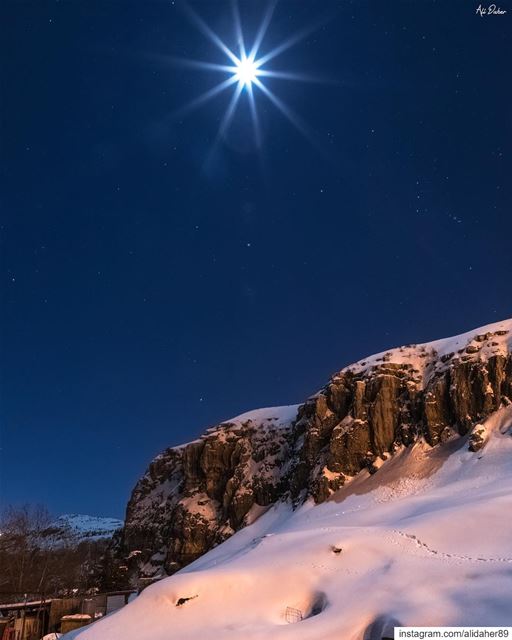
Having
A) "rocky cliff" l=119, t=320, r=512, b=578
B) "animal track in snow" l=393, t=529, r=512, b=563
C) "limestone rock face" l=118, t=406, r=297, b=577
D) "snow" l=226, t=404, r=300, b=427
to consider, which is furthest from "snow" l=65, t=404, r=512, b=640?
"snow" l=226, t=404, r=300, b=427

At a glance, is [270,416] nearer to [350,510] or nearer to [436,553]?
[350,510]

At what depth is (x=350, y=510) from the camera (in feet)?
185

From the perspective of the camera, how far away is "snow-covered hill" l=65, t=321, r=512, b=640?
1614 cm

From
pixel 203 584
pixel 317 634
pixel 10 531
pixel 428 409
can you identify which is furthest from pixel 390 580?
pixel 10 531

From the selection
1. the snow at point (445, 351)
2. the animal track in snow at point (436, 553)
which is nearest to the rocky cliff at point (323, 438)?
the snow at point (445, 351)

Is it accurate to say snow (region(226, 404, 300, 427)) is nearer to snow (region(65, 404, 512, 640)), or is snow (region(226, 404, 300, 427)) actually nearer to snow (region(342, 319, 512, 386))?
snow (region(342, 319, 512, 386))

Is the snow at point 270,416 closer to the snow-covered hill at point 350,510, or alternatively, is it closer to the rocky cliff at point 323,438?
Answer: the rocky cliff at point 323,438

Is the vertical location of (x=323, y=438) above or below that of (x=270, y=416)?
below

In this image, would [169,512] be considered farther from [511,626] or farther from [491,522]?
[511,626]

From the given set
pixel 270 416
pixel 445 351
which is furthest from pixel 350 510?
pixel 270 416

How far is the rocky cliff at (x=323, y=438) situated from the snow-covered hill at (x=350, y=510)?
0.22 m

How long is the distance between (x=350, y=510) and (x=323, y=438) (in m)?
20.9

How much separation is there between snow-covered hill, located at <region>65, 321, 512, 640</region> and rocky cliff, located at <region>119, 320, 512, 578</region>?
22 centimetres

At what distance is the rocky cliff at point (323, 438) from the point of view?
222 ft
